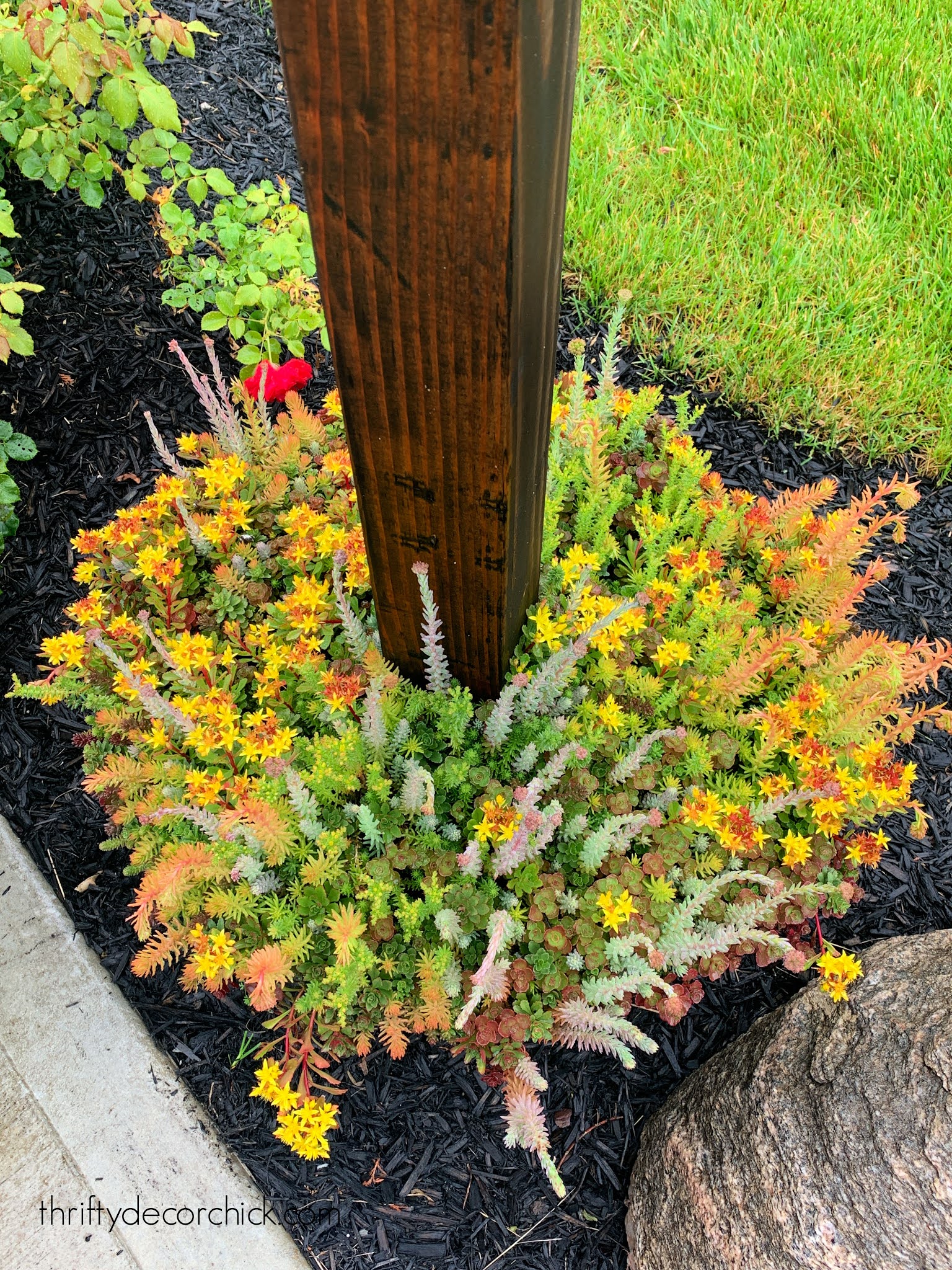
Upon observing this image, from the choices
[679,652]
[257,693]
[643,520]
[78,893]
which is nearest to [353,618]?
[257,693]

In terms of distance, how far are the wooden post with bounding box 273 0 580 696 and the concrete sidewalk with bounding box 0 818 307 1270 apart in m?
1.62

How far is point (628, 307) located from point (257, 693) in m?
2.42

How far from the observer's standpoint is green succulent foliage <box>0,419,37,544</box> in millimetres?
2678

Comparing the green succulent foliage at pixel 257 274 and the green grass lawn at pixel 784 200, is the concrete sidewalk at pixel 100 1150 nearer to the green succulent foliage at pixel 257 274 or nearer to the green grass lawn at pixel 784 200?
the green succulent foliage at pixel 257 274

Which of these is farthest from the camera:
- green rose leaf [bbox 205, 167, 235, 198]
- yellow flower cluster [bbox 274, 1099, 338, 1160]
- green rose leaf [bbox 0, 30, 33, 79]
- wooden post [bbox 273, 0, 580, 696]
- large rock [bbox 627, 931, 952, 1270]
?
green rose leaf [bbox 205, 167, 235, 198]

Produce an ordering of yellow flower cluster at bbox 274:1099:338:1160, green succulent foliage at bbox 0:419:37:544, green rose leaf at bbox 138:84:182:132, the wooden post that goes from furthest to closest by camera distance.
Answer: green succulent foliage at bbox 0:419:37:544
green rose leaf at bbox 138:84:182:132
yellow flower cluster at bbox 274:1099:338:1160
the wooden post

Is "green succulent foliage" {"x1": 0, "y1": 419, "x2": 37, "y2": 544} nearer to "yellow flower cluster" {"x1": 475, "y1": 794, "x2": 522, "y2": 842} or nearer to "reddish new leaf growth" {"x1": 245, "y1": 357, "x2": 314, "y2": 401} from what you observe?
"reddish new leaf growth" {"x1": 245, "y1": 357, "x2": 314, "y2": 401}

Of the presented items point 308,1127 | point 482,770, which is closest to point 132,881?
point 308,1127

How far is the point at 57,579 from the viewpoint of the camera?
9.67ft

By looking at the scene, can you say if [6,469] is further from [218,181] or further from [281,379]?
[218,181]

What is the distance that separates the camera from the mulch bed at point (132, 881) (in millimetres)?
2043

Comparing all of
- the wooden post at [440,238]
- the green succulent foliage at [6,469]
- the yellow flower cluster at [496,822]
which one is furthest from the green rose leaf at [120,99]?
the yellow flower cluster at [496,822]

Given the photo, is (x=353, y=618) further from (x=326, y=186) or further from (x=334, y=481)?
(x=326, y=186)

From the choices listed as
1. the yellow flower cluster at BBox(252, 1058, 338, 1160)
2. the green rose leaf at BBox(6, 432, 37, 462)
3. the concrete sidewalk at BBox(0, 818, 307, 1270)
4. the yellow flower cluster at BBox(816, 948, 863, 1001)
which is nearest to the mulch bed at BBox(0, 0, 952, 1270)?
the concrete sidewalk at BBox(0, 818, 307, 1270)
